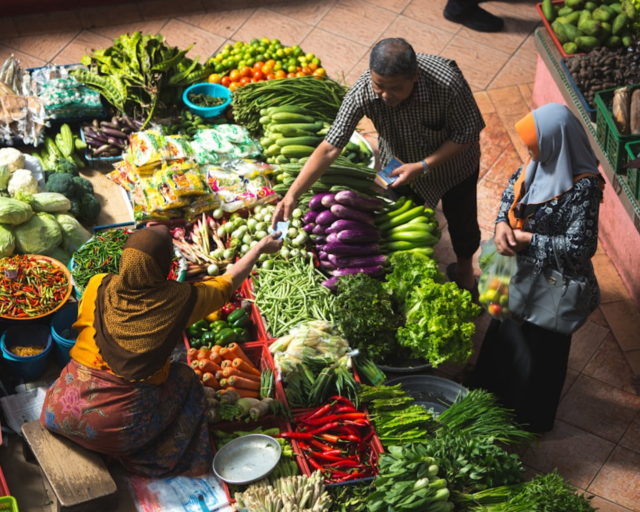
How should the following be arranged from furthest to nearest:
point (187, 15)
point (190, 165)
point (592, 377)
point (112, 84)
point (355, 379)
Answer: point (187, 15), point (112, 84), point (190, 165), point (592, 377), point (355, 379)

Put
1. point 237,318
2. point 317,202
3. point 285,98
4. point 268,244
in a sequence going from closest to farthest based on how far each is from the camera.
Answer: point 268,244
point 237,318
point 317,202
point 285,98

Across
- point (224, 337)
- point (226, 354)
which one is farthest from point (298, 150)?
point (226, 354)

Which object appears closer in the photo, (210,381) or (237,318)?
(210,381)

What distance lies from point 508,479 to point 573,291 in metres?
0.99

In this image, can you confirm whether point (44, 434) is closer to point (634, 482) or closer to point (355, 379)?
point (355, 379)

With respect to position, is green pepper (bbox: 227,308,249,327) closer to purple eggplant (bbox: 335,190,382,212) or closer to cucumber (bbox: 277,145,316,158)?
purple eggplant (bbox: 335,190,382,212)

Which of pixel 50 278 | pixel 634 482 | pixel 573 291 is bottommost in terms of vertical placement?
pixel 634 482

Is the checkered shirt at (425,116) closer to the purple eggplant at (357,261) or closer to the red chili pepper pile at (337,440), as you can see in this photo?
the purple eggplant at (357,261)

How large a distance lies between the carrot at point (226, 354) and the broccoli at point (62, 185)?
1734 millimetres

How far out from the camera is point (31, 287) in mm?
4777

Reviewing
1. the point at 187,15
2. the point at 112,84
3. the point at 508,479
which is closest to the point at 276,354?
the point at 508,479

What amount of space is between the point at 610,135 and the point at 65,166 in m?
3.78

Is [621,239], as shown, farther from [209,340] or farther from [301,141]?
[209,340]

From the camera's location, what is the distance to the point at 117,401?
3.82 meters
